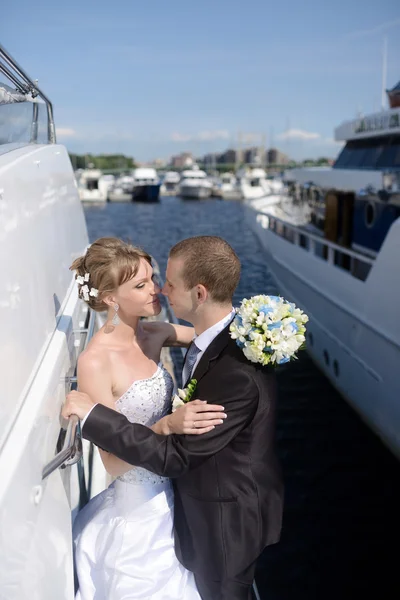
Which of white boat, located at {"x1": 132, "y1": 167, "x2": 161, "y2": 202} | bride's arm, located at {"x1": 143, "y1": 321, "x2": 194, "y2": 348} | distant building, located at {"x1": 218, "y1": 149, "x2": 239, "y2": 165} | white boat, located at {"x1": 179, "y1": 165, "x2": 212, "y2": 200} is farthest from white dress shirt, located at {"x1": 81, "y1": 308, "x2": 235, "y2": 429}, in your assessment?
distant building, located at {"x1": 218, "y1": 149, "x2": 239, "y2": 165}

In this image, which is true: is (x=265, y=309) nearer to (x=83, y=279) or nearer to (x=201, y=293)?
(x=201, y=293)

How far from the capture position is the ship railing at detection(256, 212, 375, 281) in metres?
8.96

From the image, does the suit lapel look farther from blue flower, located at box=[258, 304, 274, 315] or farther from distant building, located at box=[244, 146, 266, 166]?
distant building, located at box=[244, 146, 266, 166]

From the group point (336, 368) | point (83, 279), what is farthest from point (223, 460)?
point (336, 368)

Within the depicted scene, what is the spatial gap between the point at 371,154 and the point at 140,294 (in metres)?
12.5

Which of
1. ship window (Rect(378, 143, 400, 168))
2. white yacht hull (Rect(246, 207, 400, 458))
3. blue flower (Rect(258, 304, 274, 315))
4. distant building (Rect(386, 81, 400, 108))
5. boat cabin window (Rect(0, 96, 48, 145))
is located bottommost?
white yacht hull (Rect(246, 207, 400, 458))

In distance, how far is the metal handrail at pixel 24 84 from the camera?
2943 mm

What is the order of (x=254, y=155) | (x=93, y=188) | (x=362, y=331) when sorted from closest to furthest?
(x=362, y=331) < (x=93, y=188) < (x=254, y=155)

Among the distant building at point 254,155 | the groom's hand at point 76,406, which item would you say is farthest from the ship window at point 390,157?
the distant building at point 254,155

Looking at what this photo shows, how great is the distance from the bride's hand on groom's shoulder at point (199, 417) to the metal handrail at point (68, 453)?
41 cm

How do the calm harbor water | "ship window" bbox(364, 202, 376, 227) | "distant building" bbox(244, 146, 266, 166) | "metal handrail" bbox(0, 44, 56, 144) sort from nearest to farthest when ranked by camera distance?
"metal handrail" bbox(0, 44, 56, 144), the calm harbor water, "ship window" bbox(364, 202, 376, 227), "distant building" bbox(244, 146, 266, 166)

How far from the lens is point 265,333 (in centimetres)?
212

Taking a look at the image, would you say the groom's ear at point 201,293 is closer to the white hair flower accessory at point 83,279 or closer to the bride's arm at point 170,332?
the white hair flower accessory at point 83,279

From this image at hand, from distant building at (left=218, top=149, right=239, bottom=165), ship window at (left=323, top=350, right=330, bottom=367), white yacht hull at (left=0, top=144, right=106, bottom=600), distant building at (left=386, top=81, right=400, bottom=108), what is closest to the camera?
white yacht hull at (left=0, top=144, right=106, bottom=600)
